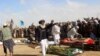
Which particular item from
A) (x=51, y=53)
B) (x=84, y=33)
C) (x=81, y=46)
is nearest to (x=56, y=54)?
(x=51, y=53)

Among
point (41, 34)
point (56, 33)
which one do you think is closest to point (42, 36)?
point (41, 34)

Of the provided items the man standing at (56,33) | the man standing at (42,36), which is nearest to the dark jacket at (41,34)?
the man standing at (42,36)

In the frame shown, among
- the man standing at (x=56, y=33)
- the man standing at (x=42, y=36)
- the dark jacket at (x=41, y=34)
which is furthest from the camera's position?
the man standing at (x=56, y=33)

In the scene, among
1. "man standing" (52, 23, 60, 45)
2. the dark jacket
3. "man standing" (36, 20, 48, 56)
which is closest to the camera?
"man standing" (36, 20, 48, 56)

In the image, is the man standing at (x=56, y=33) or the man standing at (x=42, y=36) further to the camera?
the man standing at (x=56, y=33)

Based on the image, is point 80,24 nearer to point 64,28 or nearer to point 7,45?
point 64,28

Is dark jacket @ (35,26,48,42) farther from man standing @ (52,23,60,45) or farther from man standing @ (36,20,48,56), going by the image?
man standing @ (52,23,60,45)

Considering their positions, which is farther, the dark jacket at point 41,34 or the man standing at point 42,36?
the dark jacket at point 41,34

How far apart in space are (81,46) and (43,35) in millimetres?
6504

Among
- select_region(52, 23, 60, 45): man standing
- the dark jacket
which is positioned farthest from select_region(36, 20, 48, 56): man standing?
select_region(52, 23, 60, 45): man standing

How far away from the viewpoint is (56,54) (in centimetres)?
1988

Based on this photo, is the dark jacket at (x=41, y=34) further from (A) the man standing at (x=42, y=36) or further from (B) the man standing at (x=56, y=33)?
(B) the man standing at (x=56, y=33)

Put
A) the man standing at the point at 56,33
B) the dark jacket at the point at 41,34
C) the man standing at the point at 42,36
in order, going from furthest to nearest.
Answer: the man standing at the point at 56,33 → the dark jacket at the point at 41,34 → the man standing at the point at 42,36

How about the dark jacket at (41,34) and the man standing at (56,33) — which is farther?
the man standing at (56,33)
